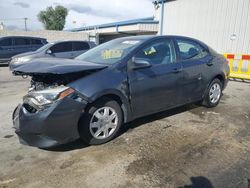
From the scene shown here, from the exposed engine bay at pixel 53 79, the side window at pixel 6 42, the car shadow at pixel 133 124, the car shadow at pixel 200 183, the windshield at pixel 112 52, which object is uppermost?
the side window at pixel 6 42

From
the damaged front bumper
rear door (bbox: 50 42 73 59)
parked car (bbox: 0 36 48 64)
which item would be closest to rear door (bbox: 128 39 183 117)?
the damaged front bumper

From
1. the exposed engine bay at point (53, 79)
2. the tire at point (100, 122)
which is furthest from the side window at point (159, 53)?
the exposed engine bay at point (53, 79)

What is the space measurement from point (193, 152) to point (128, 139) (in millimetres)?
1015

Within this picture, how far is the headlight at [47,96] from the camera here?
3.02m

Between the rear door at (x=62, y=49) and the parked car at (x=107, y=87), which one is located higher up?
the rear door at (x=62, y=49)

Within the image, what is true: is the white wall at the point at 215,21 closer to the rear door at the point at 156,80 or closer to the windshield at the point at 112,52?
the rear door at the point at 156,80

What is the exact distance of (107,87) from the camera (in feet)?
11.1

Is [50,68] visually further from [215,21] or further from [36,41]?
[215,21]

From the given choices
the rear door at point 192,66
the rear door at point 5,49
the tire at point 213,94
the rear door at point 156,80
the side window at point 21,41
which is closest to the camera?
the rear door at point 156,80

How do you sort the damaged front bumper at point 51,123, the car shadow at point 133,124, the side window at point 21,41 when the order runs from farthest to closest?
the side window at point 21,41
the car shadow at point 133,124
the damaged front bumper at point 51,123

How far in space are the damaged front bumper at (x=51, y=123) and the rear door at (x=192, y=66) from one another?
2255mm

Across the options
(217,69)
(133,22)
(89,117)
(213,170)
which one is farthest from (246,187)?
(133,22)

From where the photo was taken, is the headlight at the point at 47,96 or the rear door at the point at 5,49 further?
the rear door at the point at 5,49

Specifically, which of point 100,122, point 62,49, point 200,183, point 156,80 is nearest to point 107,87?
point 100,122
